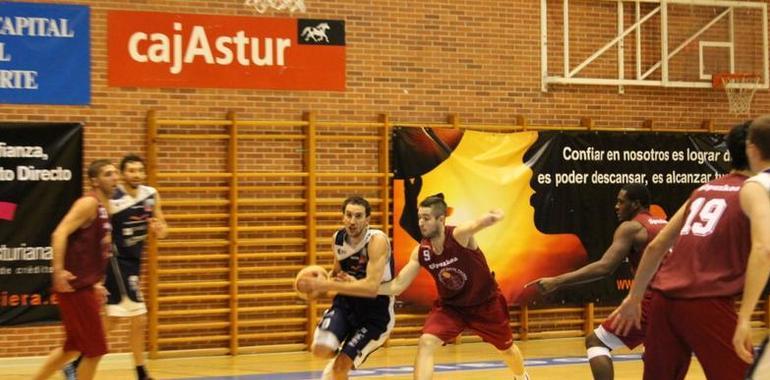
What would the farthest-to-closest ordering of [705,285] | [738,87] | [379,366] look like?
[738,87], [379,366], [705,285]

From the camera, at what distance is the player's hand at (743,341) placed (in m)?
5.07

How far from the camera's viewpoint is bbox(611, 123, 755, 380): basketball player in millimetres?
5402

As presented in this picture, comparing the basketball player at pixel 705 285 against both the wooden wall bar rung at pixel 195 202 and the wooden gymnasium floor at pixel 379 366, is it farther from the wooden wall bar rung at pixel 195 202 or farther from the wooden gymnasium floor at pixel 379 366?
the wooden wall bar rung at pixel 195 202

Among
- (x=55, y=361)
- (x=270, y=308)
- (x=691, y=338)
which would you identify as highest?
(x=691, y=338)

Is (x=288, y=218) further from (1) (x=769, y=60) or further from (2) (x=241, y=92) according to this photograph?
(1) (x=769, y=60)

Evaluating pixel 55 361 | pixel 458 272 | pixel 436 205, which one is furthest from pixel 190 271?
pixel 436 205

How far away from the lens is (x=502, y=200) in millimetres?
14547

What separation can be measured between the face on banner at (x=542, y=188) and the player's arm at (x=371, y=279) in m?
5.69

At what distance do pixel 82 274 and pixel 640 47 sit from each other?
361 inches

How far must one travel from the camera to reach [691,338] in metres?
5.47

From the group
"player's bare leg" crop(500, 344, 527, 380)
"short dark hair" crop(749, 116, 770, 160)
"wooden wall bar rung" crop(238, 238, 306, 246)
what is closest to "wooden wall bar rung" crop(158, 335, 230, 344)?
"wooden wall bar rung" crop(238, 238, 306, 246)

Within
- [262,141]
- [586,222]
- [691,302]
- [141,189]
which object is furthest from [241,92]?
[691,302]

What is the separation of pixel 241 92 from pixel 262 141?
1.97 ft

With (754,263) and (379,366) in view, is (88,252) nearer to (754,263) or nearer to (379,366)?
(379,366)
